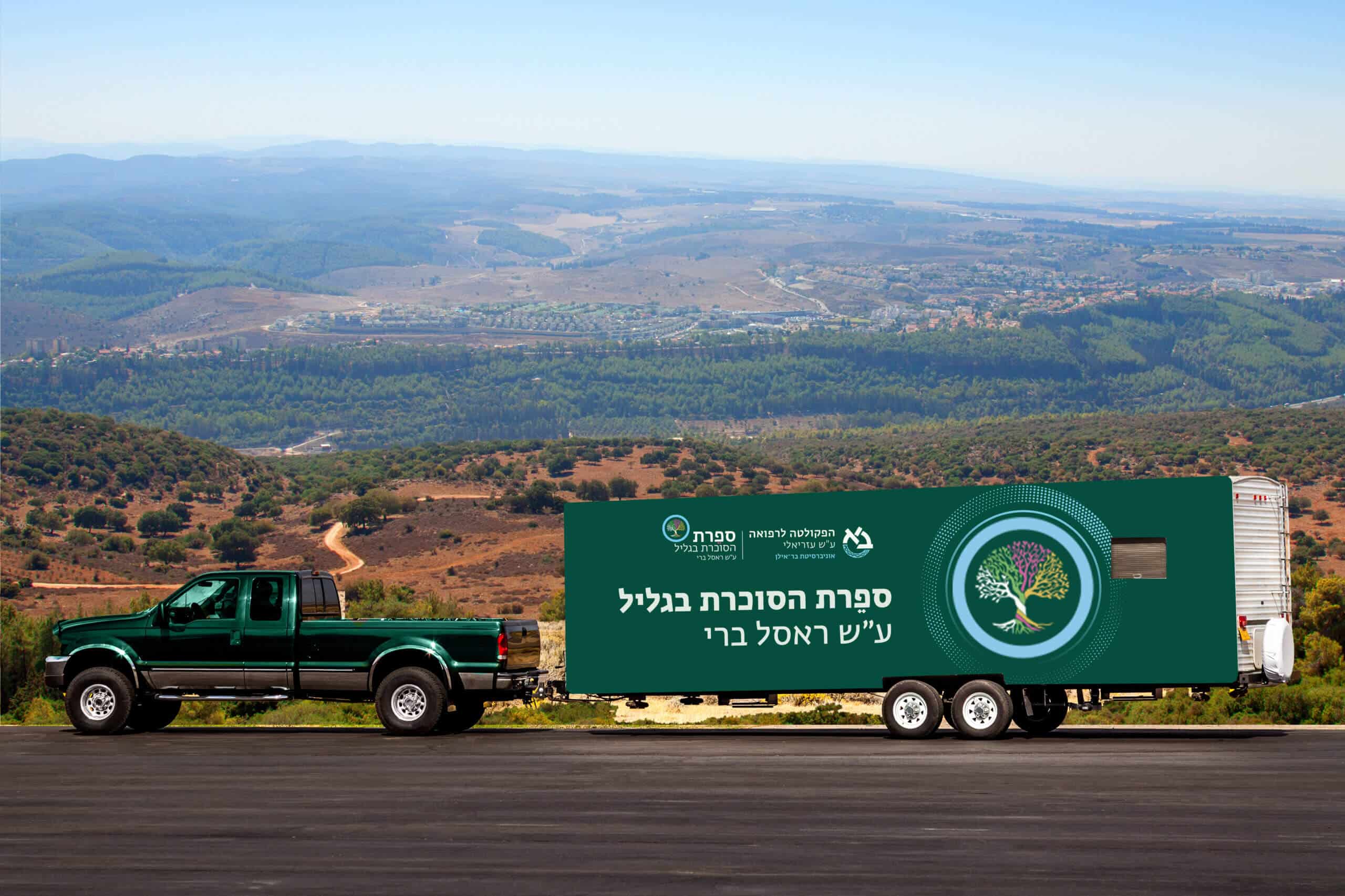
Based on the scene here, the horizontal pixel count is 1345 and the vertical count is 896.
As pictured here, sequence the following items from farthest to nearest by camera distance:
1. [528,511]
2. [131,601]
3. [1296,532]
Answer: [528,511], [1296,532], [131,601]

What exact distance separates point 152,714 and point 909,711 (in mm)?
11093

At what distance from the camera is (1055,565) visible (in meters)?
18.0

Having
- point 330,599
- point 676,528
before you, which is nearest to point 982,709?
point 676,528

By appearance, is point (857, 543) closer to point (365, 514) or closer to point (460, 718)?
point (460, 718)

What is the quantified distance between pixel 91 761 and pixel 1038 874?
12.0 m

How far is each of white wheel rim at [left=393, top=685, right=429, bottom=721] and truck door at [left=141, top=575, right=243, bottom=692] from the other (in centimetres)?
214

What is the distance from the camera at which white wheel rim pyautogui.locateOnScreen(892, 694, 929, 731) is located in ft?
60.4

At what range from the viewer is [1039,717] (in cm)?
1928

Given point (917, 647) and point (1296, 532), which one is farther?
point (1296, 532)

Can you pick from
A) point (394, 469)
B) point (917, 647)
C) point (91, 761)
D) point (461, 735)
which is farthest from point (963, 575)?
point (394, 469)

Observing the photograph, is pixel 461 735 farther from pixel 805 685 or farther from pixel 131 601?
pixel 131 601

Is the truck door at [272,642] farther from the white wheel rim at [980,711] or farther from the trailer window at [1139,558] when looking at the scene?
the trailer window at [1139,558]

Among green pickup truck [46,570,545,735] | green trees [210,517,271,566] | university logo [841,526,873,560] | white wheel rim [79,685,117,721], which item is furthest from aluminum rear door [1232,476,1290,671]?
green trees [210,517,271,566]

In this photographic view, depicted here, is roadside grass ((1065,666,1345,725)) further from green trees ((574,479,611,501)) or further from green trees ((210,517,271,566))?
green trees ((574,479,611,501))
